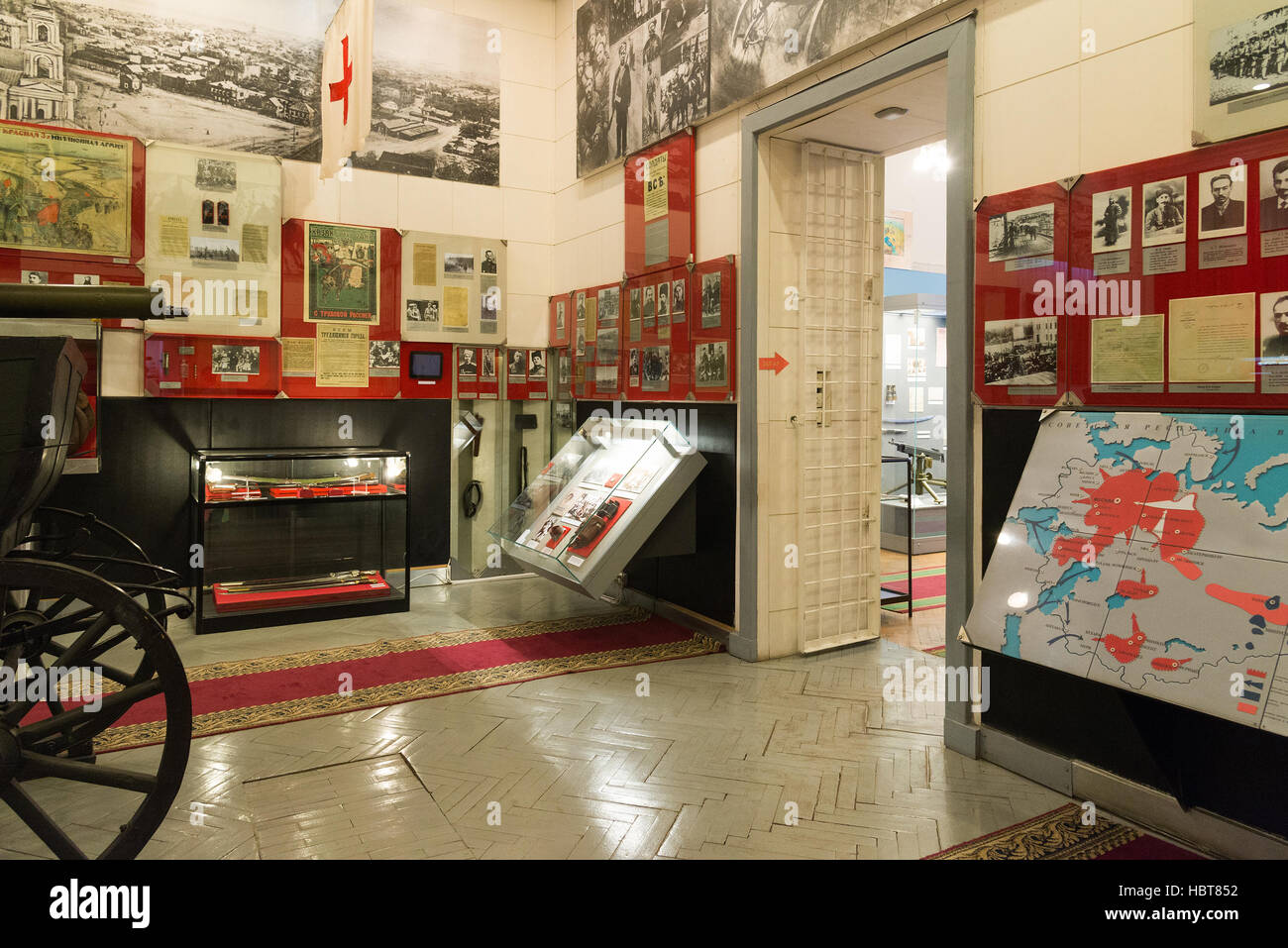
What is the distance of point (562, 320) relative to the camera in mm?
7438

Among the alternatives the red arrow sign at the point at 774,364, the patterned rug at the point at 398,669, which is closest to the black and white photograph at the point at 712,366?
the red arrow sign at the point at 774,364

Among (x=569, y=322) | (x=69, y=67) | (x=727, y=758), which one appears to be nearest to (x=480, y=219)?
(x=569, y=322)

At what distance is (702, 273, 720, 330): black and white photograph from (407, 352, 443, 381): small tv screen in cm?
258

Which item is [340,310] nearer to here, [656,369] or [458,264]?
[458,264]

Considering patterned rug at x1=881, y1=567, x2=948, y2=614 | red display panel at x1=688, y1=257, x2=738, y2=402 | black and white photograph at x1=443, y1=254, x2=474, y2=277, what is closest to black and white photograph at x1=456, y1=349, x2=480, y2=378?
black and white photograph at x1=443, y1=254, x2=474, y2=277

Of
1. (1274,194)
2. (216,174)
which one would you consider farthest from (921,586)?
(216,174)

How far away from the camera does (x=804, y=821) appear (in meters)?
3.17

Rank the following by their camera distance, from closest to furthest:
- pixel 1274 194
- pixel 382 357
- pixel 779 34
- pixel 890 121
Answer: pixel 1274 194 → pixel 779 34 → pixel 890 121 → pixel 382 357

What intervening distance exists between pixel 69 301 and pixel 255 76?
478 centimetres

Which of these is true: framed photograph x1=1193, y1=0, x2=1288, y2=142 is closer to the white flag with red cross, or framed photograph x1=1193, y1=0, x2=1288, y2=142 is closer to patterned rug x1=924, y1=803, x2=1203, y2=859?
patterned rug x1=924, y1=803, x2=1203, y2=859

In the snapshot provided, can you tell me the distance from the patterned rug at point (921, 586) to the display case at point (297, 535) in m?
3.82

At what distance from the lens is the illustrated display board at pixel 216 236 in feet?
19.6

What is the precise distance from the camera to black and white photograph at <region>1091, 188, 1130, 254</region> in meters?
3.13
